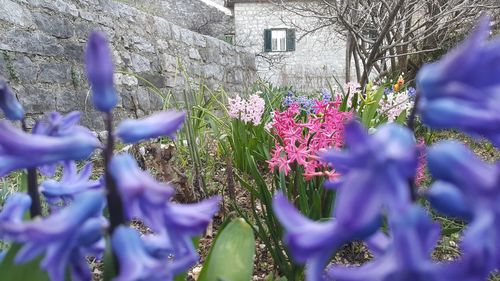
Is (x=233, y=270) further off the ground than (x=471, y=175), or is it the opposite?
(x=471, y=175)

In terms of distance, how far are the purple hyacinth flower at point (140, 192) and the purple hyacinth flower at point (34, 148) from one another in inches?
1.8

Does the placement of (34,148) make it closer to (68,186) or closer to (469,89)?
(68,186)

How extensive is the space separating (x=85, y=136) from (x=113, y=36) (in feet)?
18.3

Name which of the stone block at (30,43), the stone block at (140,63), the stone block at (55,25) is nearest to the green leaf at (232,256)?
the stone block at (30,43)

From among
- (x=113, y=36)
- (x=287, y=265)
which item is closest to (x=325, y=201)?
(x=287, y=265)

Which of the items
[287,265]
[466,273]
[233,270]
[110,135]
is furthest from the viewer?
[287,265]

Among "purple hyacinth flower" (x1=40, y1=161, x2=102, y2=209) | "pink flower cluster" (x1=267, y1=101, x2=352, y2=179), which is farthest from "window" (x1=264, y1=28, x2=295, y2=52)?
"purple hyacinth flower" (x1=40, y1=161, x2=102, y2=209)

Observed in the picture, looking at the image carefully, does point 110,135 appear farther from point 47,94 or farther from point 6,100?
point 47,94

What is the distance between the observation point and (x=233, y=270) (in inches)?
32.3

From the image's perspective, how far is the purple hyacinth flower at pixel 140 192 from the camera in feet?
1.36

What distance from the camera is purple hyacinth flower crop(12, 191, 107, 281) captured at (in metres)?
0.42

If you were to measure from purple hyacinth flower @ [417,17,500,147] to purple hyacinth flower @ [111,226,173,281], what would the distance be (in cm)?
25

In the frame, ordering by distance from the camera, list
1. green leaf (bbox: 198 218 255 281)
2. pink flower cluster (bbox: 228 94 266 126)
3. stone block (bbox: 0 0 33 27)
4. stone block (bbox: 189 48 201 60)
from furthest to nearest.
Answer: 1. stone block (bbox: 189 48 201 60)
2. stone block (bbox: 0 0 33 27)
3. pink flower cluster (bbox: 228 94 266 126)
4. green leaf (bbox: 198 218 255 281)

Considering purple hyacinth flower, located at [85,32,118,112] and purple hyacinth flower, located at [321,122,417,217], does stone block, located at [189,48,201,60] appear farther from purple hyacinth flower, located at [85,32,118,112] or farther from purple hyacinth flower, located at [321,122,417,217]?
purple hyacinth flower, located at [321,122,417,217]
